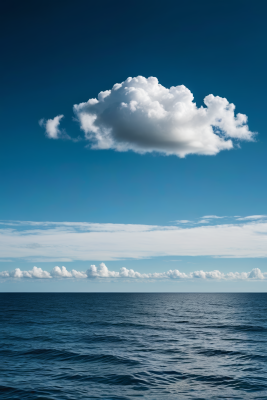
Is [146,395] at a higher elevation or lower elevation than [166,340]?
higher

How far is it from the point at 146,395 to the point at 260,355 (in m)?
18.4

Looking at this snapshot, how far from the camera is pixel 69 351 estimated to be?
33.8 m

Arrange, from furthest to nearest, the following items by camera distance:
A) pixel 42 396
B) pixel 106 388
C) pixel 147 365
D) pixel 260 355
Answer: pixel 260 355 < pixel 147 365 < pixel 106 388 < pixel 42 396

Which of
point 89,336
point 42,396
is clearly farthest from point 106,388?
point 89,336

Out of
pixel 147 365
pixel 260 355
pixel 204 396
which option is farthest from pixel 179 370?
pixel 260 355

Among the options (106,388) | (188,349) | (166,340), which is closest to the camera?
(106,388)

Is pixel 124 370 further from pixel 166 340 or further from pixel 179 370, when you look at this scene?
pixel 166 340

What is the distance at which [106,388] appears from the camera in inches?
869

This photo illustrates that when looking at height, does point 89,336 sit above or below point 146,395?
below

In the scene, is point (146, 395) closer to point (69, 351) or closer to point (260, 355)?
point (69, 351)

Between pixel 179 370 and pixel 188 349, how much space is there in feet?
31.8

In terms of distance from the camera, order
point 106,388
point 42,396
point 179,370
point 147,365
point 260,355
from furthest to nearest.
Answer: point 260,355, point 147,365, point 179,370, point 106,388, point 42,396

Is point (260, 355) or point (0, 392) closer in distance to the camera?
point (0, 392)

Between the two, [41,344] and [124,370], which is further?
[41,344]
